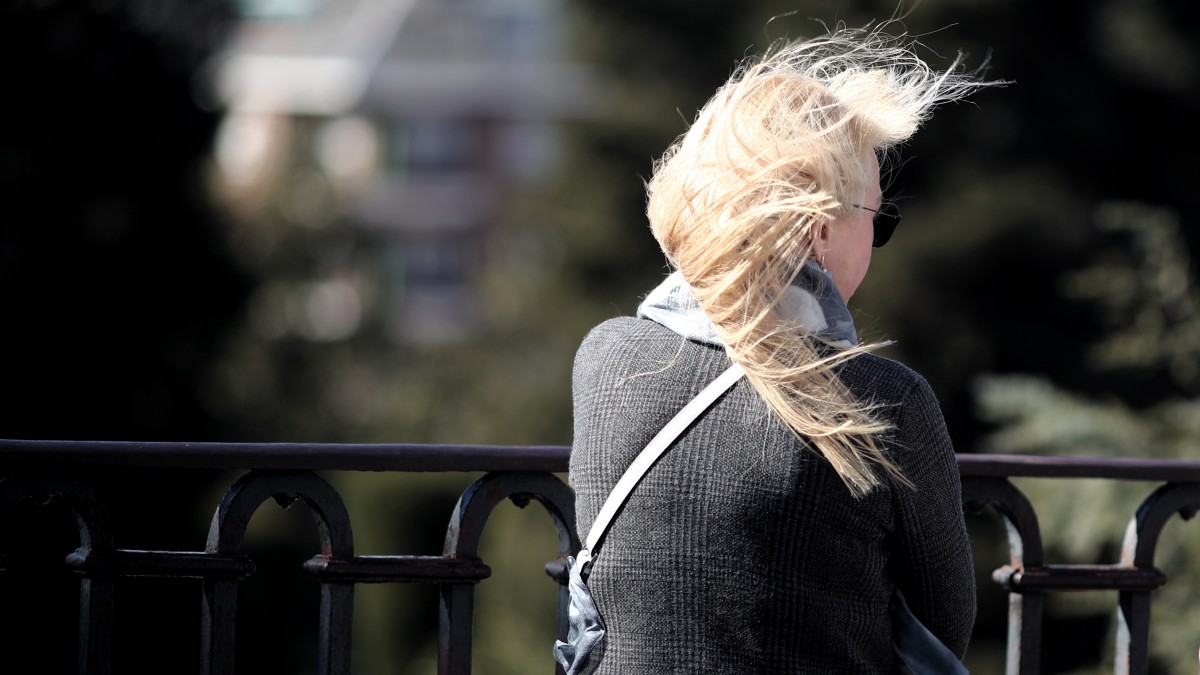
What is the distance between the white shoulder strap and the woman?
0.01 m

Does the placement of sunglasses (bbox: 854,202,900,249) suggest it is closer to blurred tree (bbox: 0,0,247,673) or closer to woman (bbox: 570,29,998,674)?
woman (bbox: 570,29,998,674)

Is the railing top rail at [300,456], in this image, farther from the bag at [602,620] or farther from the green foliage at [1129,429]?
the green foliage at [1129,429]

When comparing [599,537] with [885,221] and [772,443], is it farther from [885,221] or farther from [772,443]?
[885,221]

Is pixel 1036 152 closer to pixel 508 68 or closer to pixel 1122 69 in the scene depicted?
pixel 1122 69

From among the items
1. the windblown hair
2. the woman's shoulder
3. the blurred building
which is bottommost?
the woman's shoulder

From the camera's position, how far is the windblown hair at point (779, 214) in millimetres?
1706

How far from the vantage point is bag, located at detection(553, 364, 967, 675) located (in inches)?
70.0

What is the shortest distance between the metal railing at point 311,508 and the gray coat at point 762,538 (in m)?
0.62

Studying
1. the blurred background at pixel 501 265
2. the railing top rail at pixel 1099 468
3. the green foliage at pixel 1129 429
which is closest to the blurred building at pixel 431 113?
the blurred background at pixel 501 265

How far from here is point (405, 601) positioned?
54.9 ft

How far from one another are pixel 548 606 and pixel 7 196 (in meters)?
7.04

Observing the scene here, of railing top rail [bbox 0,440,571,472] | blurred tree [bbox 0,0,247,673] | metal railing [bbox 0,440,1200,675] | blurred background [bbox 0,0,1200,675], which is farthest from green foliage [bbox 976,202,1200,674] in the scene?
blurred tree [bbox 0,0,247,673]

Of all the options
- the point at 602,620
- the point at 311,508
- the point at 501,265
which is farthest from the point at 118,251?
the point at 602,620

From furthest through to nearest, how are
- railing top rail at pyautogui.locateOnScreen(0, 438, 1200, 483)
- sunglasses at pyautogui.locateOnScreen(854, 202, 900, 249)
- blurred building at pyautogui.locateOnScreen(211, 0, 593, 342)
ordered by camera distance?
blurred building at pyautogui.locateOnScreen(211, 0, 593, 342) → railing top rail at pyautogui.locateOnScreen(0, 438, 1200, 483) → sunglasses at pyautogui.locateOnScreen(854, 202, 900, 249)
